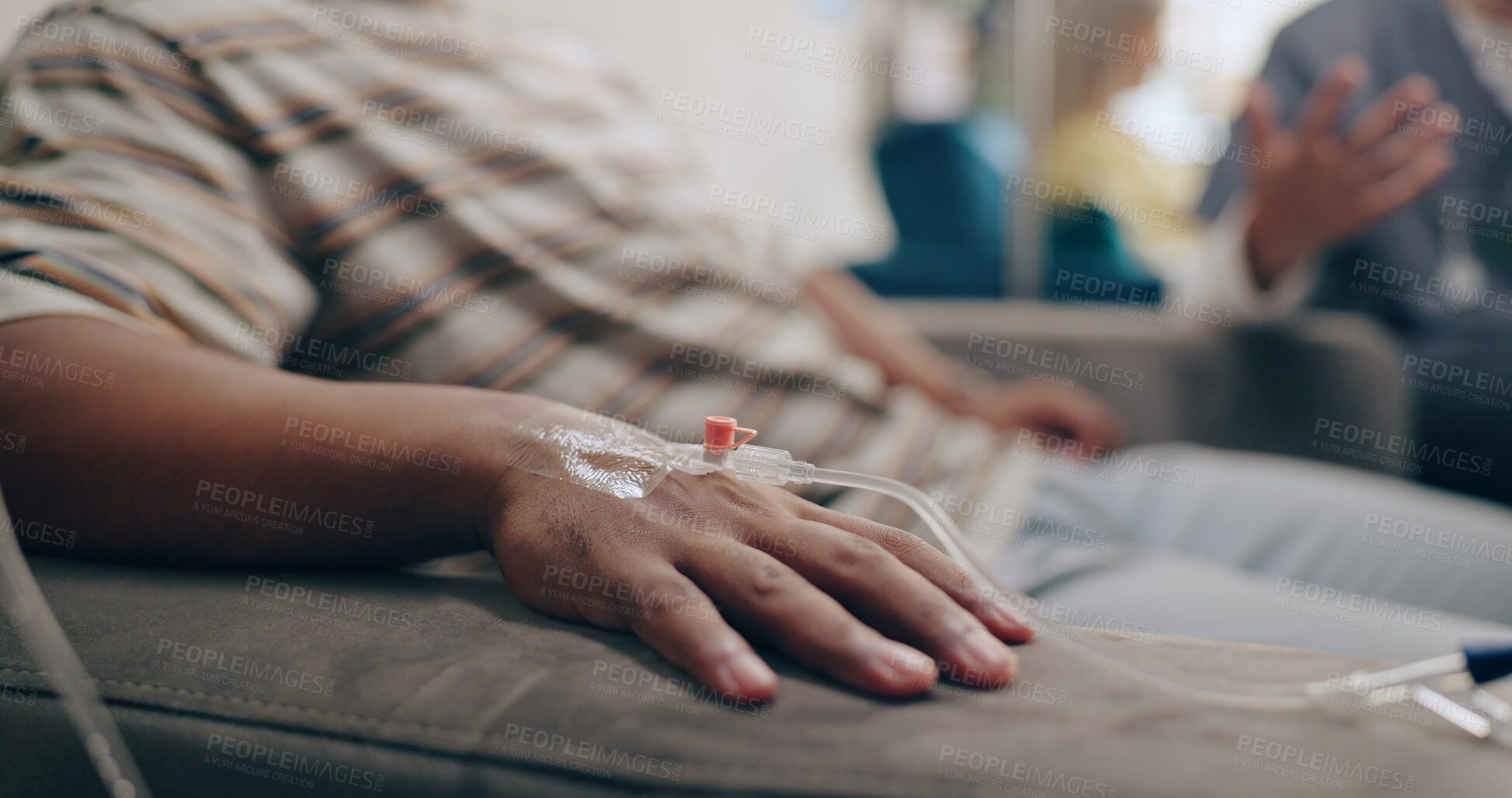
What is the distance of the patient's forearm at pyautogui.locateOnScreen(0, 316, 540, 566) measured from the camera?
1.65 feet

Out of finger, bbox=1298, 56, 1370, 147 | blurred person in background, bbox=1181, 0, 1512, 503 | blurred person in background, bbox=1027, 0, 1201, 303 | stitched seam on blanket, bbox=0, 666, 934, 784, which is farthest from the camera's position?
blurred person in background, bbox=1027, 0, 1201, 303

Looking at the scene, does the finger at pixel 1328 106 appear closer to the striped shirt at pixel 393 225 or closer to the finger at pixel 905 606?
the striped shirt at pixel 393 225

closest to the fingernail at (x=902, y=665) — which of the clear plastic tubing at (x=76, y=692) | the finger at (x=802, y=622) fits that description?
the finger at (x=802, y=622)

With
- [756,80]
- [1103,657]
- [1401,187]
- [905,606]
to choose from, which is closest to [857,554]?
[905,606]

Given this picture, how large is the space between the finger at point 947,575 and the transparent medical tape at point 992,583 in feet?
0.04

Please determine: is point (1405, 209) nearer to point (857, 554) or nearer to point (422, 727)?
point (857, 554)

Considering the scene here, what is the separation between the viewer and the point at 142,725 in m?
0.41

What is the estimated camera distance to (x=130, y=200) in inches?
23.3

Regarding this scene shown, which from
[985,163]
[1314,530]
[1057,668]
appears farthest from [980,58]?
[1057,668]

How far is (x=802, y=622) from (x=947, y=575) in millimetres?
96

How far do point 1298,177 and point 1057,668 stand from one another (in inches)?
44.4

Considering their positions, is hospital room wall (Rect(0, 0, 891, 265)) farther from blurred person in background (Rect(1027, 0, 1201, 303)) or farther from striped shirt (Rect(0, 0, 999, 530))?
blurred person in background (Rect(1027, 0, 1201, 303))

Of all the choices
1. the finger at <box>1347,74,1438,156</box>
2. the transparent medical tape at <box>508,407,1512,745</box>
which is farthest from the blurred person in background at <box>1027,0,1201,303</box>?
the transparent medical tape at <box>508,407,1512,745</box>

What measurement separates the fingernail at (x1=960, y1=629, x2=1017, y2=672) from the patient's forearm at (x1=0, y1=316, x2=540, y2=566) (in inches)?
12.0
